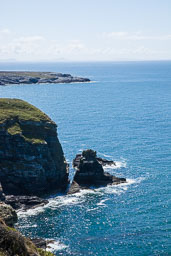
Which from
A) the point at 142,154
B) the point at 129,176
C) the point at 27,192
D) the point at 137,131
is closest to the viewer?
the point at 27,192

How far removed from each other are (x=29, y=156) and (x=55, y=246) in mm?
30966

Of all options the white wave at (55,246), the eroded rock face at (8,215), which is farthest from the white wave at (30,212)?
the eroded rock face at (8,215)

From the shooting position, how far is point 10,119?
103875 mm

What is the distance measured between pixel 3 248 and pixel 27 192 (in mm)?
59222

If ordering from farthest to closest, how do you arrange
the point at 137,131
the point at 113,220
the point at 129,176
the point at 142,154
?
the point at 137,131 < the point at 142,154 < the point at 129,176 < the point at 113,220

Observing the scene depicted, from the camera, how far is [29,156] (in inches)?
3804

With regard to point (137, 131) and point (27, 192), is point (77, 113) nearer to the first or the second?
point (137, 131)

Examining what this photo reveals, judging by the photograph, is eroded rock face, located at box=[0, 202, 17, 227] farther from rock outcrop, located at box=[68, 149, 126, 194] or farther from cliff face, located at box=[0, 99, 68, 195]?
rock outcrop, located at box=[68, 149, 126, 194]

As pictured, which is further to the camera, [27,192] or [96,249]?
[27,192]

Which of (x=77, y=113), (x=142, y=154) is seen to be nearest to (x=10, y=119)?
(x=142, y=154)

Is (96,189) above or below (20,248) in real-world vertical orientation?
below

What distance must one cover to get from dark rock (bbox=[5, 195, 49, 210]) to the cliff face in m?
4.20

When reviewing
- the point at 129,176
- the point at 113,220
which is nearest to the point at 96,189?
the point at 129,176

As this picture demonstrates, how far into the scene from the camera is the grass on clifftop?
347ft
